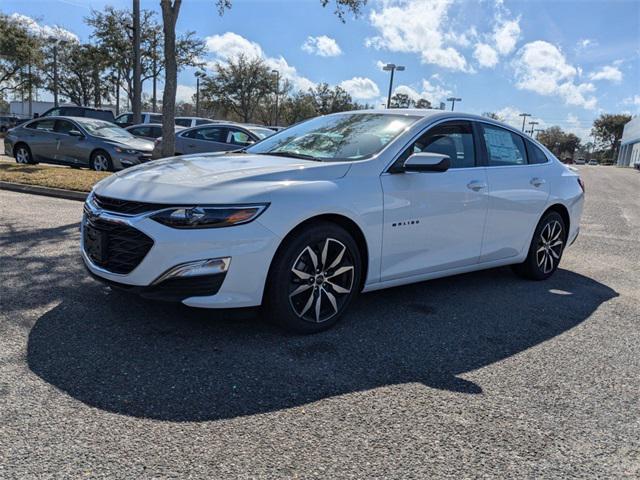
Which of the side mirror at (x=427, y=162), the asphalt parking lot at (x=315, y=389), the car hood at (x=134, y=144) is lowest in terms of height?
the asphalt parking lot at (x=315, y=389)

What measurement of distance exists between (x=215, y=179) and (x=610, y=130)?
112 metres

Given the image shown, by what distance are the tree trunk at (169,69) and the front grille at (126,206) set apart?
706 cm

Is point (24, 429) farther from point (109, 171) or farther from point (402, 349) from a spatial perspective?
point (109, 171)

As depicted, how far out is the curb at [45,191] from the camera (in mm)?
9312

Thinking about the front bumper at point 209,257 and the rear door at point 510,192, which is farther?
the rear door at point 510,192

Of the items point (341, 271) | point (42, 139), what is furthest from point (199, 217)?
point (42, 139)

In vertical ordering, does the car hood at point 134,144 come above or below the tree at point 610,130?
below

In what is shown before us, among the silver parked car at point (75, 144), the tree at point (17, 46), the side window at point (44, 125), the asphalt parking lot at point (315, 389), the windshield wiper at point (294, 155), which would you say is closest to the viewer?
the asphalt parking lot at point (315, 389)

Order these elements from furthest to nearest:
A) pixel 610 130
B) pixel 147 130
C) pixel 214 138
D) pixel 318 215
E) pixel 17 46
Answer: pixel 610 130, pixel 17 46, pixel 147 130, pixel 214 138, pixel 318 215

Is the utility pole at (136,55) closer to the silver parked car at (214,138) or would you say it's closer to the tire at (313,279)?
the silver parked car at (214,138)

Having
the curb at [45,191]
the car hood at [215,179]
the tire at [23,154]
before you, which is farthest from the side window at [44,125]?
the car hood at [215,179]

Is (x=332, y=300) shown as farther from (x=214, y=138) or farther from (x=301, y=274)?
(x=214, y=138)

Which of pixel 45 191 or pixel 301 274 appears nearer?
pixel 301 274

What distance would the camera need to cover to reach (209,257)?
10.6ft
